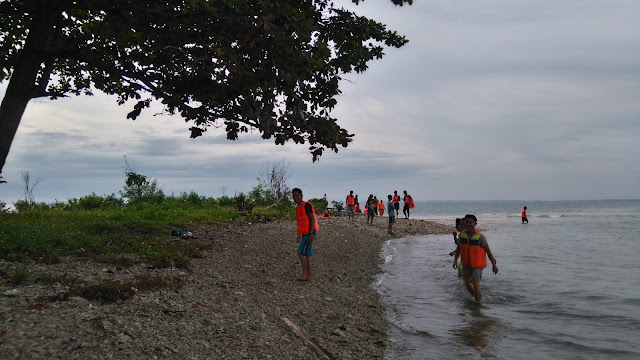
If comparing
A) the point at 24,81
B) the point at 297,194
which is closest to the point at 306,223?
the point at 297,194

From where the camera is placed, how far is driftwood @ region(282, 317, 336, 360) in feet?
19.0

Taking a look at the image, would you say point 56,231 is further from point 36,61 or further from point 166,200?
point 166,200

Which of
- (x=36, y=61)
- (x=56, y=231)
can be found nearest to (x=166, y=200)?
(x=56, y=231)

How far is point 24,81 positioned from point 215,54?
14.2ft

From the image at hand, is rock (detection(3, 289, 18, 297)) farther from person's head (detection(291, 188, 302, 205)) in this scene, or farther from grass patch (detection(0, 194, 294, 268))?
person's head (detection(291, 188, 302, 205))

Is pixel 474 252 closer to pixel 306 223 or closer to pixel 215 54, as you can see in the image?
pixel 306 223

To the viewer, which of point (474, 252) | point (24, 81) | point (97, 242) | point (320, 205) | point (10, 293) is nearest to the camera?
point (10, 293)

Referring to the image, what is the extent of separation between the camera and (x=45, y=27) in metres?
9.52

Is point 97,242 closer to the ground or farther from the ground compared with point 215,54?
closer to the ground

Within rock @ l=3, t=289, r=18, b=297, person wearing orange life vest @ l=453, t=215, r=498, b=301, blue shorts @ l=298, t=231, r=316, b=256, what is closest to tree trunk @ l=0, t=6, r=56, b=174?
rock @ l=3, t=289, r=18, b=297

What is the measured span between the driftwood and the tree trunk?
6.94 metres

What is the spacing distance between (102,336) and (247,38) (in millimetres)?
4987

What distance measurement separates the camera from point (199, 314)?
6652 millimetres

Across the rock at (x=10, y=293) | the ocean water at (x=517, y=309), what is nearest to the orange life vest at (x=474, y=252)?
the ocean water at (x=517, y=309)
